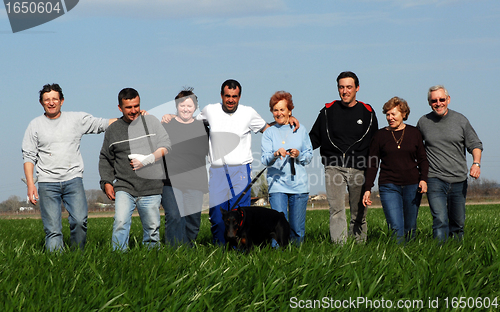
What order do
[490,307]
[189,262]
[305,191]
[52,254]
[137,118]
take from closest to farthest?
[490,307] < [189,262] < [52,254] < [137,118] < [305,191]

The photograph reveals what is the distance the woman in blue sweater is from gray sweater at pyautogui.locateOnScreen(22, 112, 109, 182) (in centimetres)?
257

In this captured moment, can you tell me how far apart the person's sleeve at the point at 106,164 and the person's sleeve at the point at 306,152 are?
2602 millimetres

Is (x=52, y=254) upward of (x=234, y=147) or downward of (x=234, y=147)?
downward

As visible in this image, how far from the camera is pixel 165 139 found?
6.07 metres

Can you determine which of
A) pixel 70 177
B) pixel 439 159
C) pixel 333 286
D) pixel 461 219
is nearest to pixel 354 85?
pixel 439 159

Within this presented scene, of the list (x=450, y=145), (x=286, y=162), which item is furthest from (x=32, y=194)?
(x=450, y=145)

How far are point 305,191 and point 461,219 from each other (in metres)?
2.32

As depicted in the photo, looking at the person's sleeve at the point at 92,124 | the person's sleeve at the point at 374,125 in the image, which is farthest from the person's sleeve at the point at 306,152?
the person's sleeve at the point at 92,124

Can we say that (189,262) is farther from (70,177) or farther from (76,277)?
(70,177)

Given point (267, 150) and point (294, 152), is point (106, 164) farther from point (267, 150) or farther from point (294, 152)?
point (294, 152)

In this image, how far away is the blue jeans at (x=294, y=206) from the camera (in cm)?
645

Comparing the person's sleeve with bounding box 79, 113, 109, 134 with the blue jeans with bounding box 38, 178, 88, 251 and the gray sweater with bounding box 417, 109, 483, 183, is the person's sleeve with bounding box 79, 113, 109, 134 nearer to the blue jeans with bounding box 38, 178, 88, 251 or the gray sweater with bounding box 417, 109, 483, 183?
the blue jeans with bounding box 38, 178, 88, 251

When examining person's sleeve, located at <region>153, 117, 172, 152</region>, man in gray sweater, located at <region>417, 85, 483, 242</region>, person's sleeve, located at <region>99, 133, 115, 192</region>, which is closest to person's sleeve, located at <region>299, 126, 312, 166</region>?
man in gray sweater, located at <region>417, 85, 483, 242</region>

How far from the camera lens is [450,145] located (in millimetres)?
6332
